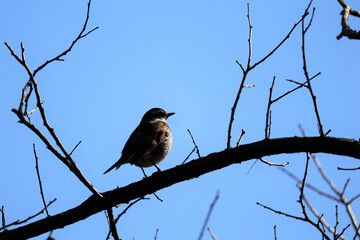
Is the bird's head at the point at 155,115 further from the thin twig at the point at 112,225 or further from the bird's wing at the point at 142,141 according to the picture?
the thin twig at the point at 112,225

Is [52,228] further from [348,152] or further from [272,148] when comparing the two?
[348,152]

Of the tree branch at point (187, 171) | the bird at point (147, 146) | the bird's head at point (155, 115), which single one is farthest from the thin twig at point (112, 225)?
the bird's head at point (155, 115)

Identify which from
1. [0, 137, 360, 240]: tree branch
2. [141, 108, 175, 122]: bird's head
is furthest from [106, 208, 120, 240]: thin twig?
[141, 108, 175, 122]: bird's head

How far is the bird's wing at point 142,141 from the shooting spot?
7.78 metres

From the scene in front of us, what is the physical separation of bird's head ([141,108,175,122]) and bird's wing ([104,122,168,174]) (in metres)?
0.77

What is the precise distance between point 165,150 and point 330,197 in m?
4.24

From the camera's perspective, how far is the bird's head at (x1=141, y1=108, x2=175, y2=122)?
991 cm

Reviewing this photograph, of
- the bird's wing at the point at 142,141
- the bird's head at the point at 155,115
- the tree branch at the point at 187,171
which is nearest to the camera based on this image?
the tree branch at the point at 187,171

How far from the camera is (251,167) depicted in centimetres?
480

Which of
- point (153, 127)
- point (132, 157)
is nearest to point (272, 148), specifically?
point (132, 157)

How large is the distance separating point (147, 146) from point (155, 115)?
198 cm

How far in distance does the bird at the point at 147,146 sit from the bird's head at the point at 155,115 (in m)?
0.53

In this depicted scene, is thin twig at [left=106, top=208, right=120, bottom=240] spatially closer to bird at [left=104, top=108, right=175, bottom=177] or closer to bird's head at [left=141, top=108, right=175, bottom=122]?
bird at [left=104, top=108, right=175, bottom=177]

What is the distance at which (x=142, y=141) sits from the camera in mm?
8164
